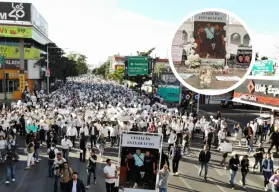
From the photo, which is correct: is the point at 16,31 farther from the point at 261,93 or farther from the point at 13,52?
the point at 261,93

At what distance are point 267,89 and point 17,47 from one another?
33.6 m

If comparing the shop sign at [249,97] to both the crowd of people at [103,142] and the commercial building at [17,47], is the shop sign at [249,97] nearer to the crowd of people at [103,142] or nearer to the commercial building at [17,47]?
the crowd of people at [103,142]

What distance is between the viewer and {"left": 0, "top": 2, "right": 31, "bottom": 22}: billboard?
48.7 meters

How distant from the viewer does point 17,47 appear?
154 ft

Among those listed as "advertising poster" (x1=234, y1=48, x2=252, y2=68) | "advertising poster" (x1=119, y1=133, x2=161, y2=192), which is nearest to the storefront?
"advertising poster" (x1=119, y1=133, x2=161, y2=192)

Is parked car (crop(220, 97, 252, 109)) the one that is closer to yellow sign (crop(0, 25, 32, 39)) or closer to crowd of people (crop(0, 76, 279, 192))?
crowd of people (crop(0, 76, 279, 192))

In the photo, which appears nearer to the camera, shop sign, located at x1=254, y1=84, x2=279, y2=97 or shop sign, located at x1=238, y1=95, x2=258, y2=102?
shop sign, located at x1=254, y1=84, x2=279, y2=97

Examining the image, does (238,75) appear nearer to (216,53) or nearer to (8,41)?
(216,53)

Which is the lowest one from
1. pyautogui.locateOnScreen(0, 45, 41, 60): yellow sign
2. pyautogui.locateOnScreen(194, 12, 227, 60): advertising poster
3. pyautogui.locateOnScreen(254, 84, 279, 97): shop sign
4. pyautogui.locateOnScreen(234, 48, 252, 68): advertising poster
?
pyautogui.locateOnScreen(254, 84, 279, 97): shop sign

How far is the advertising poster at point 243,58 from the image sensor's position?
7727 mm

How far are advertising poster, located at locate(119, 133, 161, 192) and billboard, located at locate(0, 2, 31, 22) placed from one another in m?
44.4

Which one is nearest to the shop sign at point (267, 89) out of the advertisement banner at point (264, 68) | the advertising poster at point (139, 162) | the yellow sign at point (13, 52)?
the advertisement banner at point (264, 68)

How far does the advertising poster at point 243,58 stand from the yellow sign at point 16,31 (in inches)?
1734

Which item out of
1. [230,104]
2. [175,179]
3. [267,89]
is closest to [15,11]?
[230,104]
